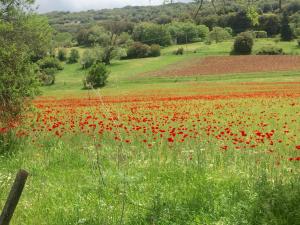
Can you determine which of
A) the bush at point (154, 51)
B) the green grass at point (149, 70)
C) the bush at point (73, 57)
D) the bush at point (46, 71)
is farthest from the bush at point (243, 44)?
the bush at point (46, 71)

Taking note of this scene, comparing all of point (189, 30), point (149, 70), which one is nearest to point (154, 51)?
point (149, 70)

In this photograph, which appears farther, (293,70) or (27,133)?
(293,70)

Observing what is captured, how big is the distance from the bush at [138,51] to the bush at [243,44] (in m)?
21.9

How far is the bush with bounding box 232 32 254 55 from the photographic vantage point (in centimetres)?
8644

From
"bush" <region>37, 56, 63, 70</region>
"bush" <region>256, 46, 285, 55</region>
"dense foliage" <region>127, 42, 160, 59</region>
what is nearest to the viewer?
"bush" <region>37, 56, 63, 70</region>

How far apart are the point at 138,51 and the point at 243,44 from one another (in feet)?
85.4

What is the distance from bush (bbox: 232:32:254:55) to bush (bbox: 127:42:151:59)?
21.9 m

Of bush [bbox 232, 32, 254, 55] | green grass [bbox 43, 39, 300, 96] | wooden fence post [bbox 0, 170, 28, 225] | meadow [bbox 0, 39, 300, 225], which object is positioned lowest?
green grass [bbox 43, 39, 300, 96]

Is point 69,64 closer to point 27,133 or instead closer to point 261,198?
point 27,133

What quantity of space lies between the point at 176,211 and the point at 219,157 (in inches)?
152

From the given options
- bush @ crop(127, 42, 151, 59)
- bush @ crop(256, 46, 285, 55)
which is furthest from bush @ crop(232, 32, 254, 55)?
bush @ crop(127, 42, 151, 59)

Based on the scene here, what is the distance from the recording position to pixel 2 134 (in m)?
10.7

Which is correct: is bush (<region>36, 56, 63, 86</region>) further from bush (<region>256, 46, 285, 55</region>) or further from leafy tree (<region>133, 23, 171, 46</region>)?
bush (<region>256, 46, 285, 55</region>)

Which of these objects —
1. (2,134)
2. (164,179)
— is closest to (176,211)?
(164,179)
